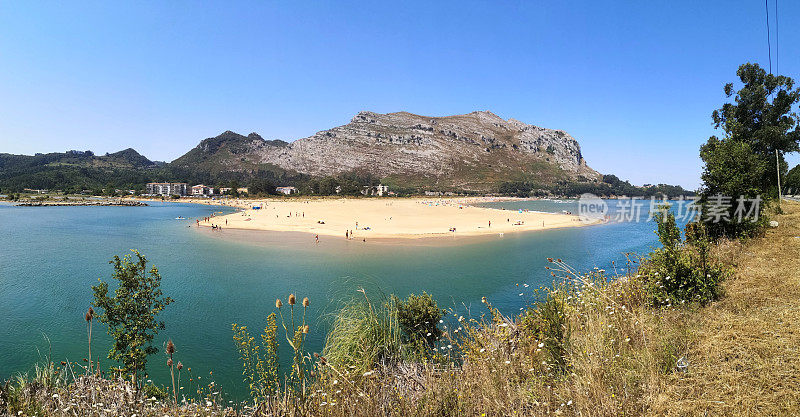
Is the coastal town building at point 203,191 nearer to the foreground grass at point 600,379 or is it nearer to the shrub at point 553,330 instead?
the foreground grass at point 600,379

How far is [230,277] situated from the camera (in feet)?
80.7

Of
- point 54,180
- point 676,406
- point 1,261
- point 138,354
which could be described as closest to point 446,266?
point 138,354

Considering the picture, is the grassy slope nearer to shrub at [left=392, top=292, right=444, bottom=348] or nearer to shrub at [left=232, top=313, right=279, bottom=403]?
shrub at [left=232, top=313, right=279, bottom=403]

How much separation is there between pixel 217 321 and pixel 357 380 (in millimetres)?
13749

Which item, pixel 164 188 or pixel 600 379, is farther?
pixel 164 188

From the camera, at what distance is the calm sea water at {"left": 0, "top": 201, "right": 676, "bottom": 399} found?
45.0 feet

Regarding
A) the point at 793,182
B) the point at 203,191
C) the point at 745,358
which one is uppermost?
the point at 203,191

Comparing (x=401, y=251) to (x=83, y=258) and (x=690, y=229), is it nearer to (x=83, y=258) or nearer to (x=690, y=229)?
(x=690, y=229)

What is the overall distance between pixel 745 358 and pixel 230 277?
26653 mm

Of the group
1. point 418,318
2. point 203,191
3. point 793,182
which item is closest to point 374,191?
point 203,191

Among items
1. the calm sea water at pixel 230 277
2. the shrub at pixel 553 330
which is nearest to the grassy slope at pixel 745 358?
the shrub at pixel 553 330

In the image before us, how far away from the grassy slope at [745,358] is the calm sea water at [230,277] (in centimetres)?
1068

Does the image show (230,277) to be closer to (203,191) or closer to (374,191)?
(374,191)

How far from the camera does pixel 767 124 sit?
71.2 feet
